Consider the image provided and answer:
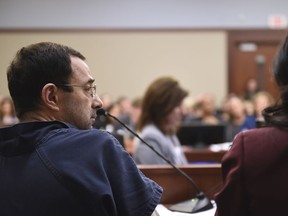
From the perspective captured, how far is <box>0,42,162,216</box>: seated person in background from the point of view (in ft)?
4.25

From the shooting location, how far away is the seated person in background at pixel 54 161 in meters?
1.29

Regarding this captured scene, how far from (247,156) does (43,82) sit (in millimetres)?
607

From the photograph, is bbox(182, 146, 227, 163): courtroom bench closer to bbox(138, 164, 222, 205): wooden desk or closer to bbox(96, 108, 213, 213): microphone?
bbox(138, 164, 222, 205): wooden desk

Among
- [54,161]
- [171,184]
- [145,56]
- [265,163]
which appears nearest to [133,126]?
[145,56]

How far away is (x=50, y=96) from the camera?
1455 mm

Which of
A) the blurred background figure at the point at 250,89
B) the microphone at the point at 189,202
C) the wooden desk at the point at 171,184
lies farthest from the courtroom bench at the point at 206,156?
the blurred background figure at the point at 250,89

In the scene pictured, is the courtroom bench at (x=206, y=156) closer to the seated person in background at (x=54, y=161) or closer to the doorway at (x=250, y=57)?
the seated person in background at (x=54, y=161)

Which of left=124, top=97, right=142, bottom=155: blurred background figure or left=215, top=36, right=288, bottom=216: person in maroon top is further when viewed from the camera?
left=124, top=97, right=142, bottom=155: blurred background figure

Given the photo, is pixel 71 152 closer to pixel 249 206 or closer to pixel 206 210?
pixel 249 206

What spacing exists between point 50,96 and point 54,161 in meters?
0.22

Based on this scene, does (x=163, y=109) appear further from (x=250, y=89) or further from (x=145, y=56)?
(x=250, y=89)

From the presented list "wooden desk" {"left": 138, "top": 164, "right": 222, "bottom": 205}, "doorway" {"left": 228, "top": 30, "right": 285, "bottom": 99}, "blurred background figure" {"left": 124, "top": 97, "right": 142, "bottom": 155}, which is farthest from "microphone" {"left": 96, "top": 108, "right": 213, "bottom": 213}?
"doorway" {"left": 228, "top": 30, "right": 285, "bottom": 99}

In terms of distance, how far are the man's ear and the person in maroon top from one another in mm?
531

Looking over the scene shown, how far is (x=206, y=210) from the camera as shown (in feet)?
6.37
